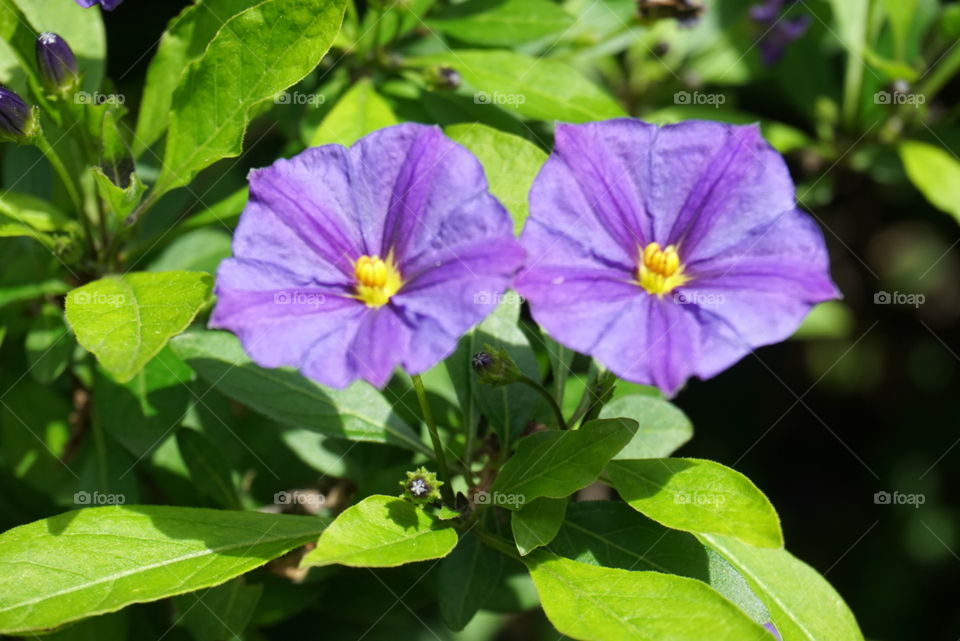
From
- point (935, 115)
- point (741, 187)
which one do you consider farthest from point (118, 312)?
point (935, 115)

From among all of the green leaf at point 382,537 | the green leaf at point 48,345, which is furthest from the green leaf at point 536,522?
the green leaf at point 48,345

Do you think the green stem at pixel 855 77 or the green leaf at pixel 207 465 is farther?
the green stem at pixel 855 77

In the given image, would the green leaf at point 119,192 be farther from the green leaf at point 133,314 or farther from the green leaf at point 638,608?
the green leaf at point 638,608

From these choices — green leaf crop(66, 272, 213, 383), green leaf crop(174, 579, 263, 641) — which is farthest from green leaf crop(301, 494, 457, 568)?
green leaf crop(174, 579, 263, 641)

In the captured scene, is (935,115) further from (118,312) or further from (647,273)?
(118,312)

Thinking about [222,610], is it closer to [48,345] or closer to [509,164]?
[48,345]

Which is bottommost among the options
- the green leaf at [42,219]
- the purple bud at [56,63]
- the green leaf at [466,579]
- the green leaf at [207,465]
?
the green leaf at [466,579]

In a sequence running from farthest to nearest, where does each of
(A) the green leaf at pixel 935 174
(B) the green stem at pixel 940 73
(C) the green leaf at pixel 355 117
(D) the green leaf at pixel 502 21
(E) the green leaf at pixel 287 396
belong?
(B) the green stem at pixel 940 73 < (A) the green leaf at pixel 935 174 < (D) the green leaf at pixel 502 21 < (C) the green leaf at pixel 355 117 < (E) the green leaf at pixel 287 396
